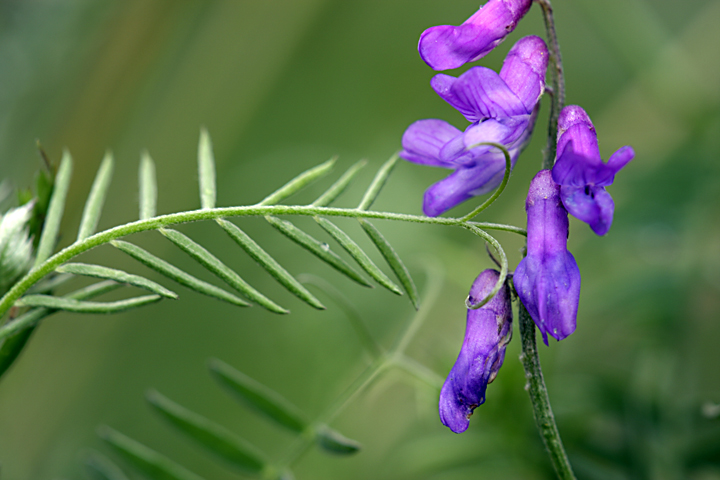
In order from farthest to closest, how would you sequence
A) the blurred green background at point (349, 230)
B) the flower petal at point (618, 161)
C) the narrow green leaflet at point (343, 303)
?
the blurred green background at point (349, 230) → the narrow green leaflet at point (343, 303) → the flower petal at point (618, 161)

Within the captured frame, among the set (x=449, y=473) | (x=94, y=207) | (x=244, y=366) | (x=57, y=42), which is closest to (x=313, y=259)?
(x=244, y=366)

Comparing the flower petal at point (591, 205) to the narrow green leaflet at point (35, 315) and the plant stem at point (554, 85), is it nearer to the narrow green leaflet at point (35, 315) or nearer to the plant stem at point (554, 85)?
the plant stem at point (554, 85)

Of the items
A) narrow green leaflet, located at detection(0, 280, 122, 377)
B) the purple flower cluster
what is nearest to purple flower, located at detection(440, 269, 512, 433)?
the purple flower cluster

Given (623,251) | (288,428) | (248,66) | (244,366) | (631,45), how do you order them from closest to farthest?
(288,428), (623,251), (631,45), (244,366), (248,66)

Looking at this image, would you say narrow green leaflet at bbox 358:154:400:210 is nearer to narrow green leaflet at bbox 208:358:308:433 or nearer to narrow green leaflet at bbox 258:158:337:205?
narrow green leaflet at bbox 258:158:337:205

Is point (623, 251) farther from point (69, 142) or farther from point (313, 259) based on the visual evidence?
point (69, 142)

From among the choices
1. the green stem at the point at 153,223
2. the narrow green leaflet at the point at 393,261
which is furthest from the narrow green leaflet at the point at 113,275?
the narrow green leaflet at the point at 393,261
